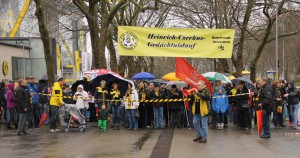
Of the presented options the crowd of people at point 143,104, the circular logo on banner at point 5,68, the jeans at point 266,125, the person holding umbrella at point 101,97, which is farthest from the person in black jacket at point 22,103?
the circular logo on banner at point 5,68

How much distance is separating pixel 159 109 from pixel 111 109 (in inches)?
67.4

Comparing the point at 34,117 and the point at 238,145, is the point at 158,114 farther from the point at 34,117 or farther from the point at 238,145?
the point at 238,145

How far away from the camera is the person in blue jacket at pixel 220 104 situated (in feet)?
50.4

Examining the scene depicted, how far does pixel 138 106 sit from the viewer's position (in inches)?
614

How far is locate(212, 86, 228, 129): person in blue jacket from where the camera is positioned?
1536 centimetres

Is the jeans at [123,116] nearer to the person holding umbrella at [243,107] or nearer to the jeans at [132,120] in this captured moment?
the jeans at [132,120]

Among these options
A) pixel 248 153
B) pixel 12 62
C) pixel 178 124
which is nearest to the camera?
pixel 248 153

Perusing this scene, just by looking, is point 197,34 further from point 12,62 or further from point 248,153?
point 12,62

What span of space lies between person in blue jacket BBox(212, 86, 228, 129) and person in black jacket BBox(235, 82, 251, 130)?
1.54 ft

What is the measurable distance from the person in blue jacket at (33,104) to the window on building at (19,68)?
573 inches

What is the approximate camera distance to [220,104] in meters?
15.5

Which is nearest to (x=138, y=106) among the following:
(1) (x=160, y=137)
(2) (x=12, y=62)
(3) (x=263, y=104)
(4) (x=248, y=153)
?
(1) (x=160, y=137)

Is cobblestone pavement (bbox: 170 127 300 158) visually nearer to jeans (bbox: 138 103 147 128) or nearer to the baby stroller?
jeans (bbox: 138 103 147 128)

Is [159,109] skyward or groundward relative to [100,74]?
groundward
